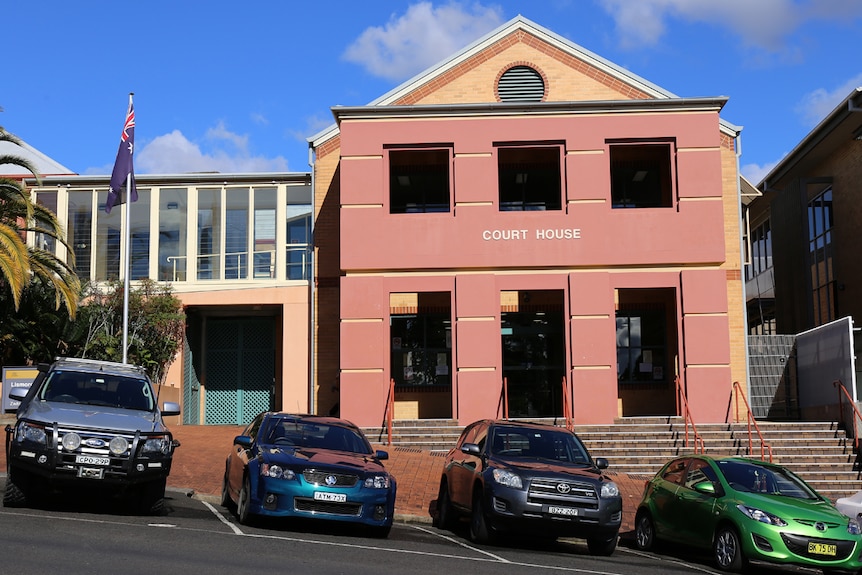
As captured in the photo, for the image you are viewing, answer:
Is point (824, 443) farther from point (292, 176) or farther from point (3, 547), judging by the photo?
point (3, 547)

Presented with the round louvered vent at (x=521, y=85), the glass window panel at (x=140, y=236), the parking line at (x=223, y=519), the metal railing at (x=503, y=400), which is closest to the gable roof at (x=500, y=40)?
the round louvered vent at (x=521, y=85)

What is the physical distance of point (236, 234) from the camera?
27.3 metres

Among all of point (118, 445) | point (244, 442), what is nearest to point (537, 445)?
point (244, 442)

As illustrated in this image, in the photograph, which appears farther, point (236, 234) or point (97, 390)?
point (236, 234)

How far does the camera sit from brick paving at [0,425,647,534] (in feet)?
52.6

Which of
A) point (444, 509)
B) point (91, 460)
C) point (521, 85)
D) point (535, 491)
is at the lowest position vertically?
point (444, 509)

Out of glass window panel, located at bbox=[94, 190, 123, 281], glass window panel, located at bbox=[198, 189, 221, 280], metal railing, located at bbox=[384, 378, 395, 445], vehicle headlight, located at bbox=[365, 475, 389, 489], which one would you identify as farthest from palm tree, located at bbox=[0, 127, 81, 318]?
vehicle headlight, located at bbox=[365, 475, 389, 489]

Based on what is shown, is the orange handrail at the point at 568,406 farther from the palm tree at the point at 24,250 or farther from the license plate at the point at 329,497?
the palm tree at the point at 24,250

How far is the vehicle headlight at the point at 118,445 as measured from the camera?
12.2 m

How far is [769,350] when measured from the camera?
25.1 metres

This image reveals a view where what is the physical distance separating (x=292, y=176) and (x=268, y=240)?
181 cm

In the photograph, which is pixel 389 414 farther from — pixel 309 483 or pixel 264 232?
pixel 309 483

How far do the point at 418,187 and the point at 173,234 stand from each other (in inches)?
269

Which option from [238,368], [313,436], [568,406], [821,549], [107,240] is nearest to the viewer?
[821,549]
